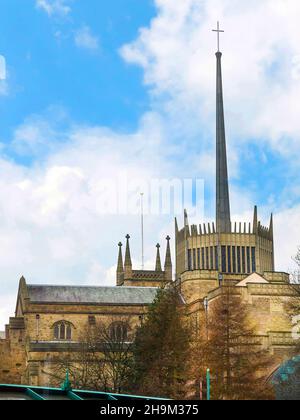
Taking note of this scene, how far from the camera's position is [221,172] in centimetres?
11988

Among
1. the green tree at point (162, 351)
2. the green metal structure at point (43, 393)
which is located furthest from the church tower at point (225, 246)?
the green metal structure at point (43, 393)

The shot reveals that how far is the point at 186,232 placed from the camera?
116688 millimetres

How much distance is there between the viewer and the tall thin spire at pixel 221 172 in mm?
116062

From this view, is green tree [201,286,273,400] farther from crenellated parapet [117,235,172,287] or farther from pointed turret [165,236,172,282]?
pointed turret [165,236,172,282]

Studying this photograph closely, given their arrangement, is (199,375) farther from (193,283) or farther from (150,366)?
(193,283)

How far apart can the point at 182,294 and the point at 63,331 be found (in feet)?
49.4

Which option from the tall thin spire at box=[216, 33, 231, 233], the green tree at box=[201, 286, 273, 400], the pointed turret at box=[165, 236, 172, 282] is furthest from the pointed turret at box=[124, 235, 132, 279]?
the green tree at box=[201, 286, 273, 400]

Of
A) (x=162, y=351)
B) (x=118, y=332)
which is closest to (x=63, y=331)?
(x=118, y=332)

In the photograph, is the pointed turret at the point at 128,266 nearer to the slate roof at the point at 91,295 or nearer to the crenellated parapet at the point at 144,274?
the crenellated parapet at the point at 144,274

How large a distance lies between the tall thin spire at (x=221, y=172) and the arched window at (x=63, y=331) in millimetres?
24926

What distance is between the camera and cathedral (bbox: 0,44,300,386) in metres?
87.1

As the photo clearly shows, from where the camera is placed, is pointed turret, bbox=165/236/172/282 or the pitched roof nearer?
the pitched roof

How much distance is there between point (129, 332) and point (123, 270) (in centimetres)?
2517

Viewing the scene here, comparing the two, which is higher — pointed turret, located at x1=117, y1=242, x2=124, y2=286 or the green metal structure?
pointed turret, located at x1=117, y1=242, x2=124, y2=286
